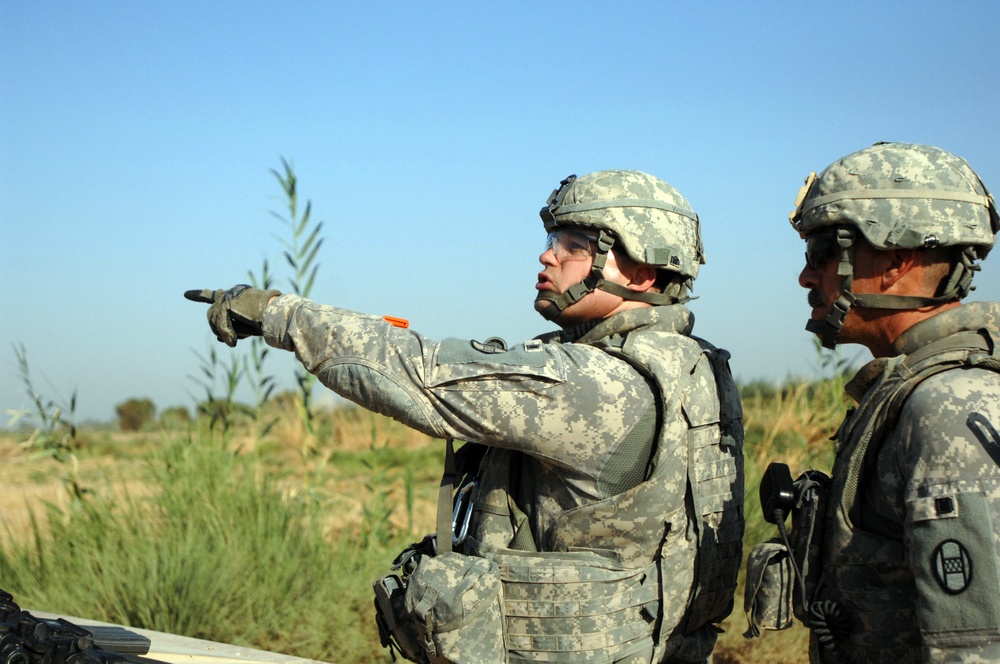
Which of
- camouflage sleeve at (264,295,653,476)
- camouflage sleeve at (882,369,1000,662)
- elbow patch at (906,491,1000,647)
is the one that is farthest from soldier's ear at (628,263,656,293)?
elbow patch at (906,491,1000,647)

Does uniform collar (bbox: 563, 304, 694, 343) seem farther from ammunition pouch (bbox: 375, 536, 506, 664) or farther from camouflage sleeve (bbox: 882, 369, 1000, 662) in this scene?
camouflage sleeve (bbox: 882, 369, 1000, 662)

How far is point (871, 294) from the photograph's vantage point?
9.55 feet

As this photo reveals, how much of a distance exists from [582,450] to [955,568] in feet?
3.83

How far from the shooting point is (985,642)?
92.3 inches

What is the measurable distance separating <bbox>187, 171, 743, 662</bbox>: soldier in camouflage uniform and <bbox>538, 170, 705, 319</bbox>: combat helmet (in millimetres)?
15

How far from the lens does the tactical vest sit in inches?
130

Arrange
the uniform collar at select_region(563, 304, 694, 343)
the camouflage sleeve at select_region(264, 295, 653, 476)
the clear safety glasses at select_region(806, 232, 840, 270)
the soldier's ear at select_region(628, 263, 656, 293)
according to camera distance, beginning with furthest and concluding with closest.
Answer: the soldier's ear at select_region(628, 263, 656, 293)
the uniform collar at select_region(563, 304, 694, 343)
the camouflage sleeve at select_region(264, 295, 653, 476)
the clear safety glasses at select_region(806, 232, 840, 270)

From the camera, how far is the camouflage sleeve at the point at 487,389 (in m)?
3.20

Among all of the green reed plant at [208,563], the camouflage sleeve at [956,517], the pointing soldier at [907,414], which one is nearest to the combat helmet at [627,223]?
the pointing soldier at [907,414]

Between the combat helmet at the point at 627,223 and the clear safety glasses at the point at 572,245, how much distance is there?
0.10 ft

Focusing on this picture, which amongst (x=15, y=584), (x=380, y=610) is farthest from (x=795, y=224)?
(x=15, y=584)

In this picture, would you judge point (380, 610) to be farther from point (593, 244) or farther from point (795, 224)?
point (795, 224)

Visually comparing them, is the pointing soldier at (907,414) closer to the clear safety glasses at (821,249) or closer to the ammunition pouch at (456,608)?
the clear safety glasses at (821,249)

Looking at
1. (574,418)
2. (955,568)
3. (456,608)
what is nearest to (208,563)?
(456,608)
